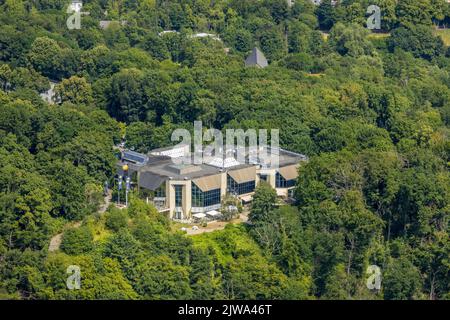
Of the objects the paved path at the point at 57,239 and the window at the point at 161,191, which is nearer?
the paved path at the point at 57,239

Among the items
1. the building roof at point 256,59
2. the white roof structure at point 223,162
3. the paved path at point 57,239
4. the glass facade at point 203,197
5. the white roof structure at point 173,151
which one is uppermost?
the building roof at point 256,59

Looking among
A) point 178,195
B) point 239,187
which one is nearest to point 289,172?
point 239,187

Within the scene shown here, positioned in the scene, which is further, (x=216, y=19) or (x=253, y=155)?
(x=216, y=19)

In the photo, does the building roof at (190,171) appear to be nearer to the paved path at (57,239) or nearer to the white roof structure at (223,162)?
the white roof structure at (223,162)

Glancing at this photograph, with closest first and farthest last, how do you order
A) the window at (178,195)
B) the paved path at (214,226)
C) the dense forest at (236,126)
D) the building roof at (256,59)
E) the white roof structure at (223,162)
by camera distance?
the dense forest at (236,126), the paved path at (214,226), the window at (178,195), the white roof structure at (223,162), the building roof at (256,59)

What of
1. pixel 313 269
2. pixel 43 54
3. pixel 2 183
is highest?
pixel 43 54

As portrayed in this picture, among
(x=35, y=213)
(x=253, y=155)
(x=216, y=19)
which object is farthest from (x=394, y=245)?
(x=216, y=19)

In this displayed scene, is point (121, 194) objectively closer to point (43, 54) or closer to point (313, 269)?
point (313, 269)

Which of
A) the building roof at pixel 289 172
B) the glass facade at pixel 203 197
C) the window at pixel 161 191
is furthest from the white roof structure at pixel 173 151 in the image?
the building roof at pixel 289 172
